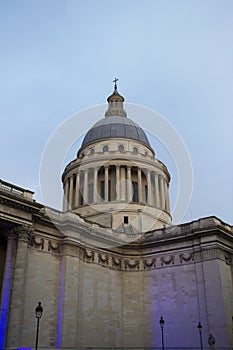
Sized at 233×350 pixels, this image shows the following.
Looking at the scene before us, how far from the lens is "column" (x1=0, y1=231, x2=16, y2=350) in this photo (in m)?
25.5

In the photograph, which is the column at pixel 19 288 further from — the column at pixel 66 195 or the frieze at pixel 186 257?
the column at pixel 66 195

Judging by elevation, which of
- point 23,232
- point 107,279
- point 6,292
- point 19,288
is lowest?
point 6,292

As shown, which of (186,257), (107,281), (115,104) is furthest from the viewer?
(115,104)

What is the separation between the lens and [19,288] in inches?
1057

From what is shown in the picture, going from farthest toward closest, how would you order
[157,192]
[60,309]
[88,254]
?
1. [157,192]
2. [88,254]
3. [60,309]

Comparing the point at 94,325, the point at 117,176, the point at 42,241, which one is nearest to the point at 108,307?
the point at 94,325

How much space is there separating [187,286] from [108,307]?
771 cm

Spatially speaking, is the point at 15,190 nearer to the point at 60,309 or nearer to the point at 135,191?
the point at 60,309

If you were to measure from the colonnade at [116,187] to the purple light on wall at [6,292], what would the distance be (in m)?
21.4

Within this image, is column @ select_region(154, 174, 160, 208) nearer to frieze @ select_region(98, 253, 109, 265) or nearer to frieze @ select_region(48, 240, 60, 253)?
frieze @ select_region(98, 253, 109, 265)

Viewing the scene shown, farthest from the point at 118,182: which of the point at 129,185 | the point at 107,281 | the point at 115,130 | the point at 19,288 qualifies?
the point at 19,288

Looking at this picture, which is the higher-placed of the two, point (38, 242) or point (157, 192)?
point (157, 192)

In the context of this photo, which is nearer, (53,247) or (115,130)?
(53,247)

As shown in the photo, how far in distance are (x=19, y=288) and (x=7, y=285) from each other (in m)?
0.86
